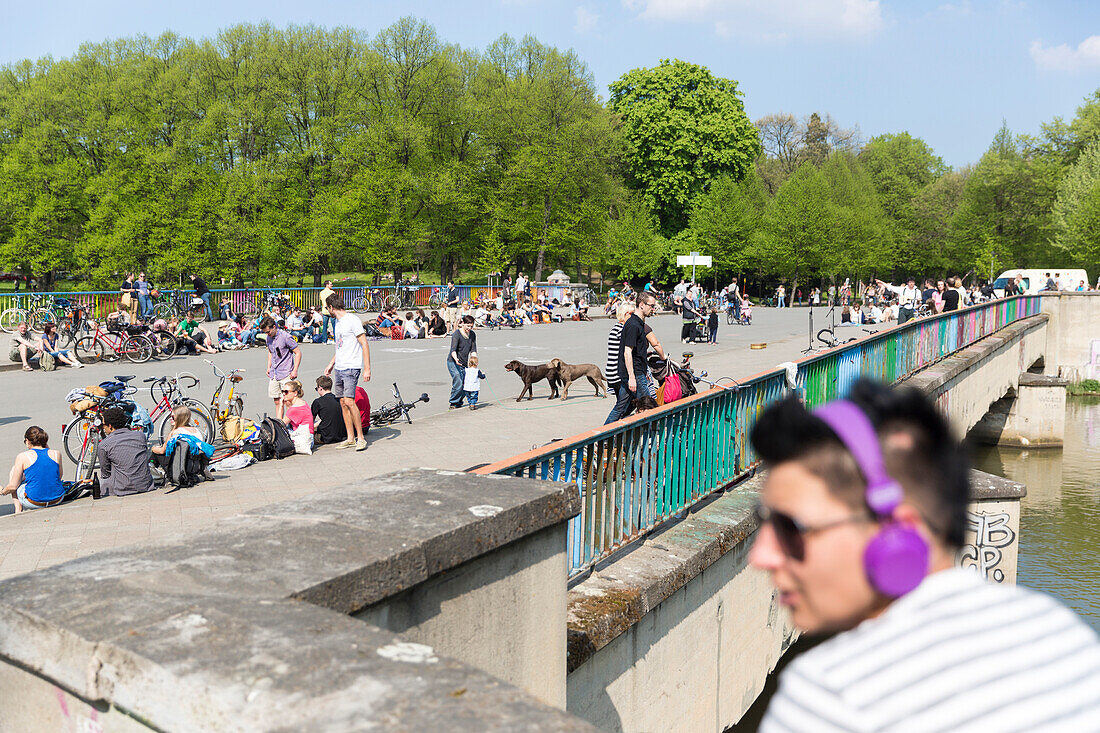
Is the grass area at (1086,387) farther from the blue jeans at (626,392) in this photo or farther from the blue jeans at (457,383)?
the blue jeans at (626,392)

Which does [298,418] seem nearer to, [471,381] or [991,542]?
[471,381]

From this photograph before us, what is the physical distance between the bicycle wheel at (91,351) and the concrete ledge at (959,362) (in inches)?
662

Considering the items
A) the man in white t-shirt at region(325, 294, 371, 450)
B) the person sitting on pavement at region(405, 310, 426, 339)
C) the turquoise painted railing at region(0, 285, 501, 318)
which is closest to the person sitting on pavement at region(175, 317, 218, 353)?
the turquoise painted railing at region(0, 285, 501, 318)

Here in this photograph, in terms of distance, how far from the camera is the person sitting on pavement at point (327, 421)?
12219mm

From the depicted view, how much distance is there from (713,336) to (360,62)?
24751 millimetres

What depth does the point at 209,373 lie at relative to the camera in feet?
65.7

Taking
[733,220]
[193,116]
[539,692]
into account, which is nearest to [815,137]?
[733,220]

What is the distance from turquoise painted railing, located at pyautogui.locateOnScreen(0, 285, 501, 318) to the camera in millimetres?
28094

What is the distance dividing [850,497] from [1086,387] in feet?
152

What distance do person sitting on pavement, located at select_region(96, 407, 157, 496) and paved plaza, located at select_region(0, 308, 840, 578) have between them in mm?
116

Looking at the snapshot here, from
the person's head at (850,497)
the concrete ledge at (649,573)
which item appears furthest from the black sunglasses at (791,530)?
the concrete ledge at (649,573)

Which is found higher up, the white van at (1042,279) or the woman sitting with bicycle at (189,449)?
the white van at (1042,279)

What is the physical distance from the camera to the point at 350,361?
1170cm

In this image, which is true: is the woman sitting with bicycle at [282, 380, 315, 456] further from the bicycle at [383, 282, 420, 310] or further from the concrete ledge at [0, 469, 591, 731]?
the bicycle at [383, 282, 420, 310]
